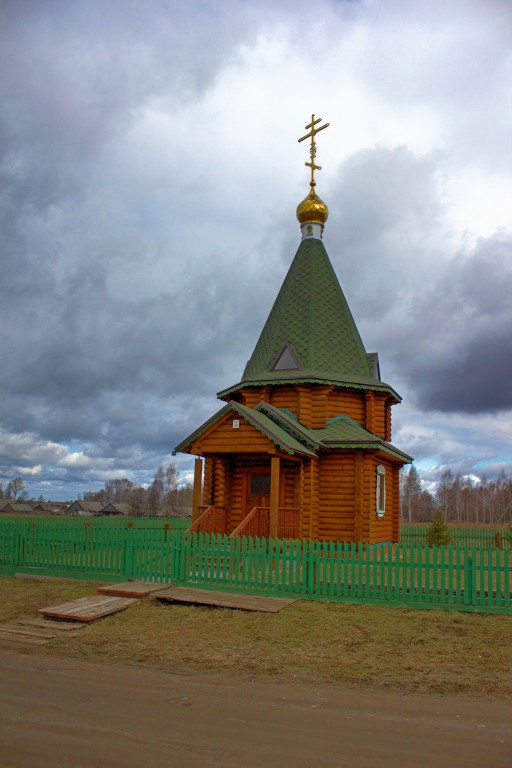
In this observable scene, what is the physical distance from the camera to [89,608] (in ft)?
37.9

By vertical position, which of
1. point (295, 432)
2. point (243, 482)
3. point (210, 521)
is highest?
point (295, 432)

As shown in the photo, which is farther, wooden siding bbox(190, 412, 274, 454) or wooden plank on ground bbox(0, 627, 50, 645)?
wooden siding bbox(190, 412, 274, 454)

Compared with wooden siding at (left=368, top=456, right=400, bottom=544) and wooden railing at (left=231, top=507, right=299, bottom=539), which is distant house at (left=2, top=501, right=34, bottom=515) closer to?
wooden siding at (left=368, top=456, right=400, bottom=544)

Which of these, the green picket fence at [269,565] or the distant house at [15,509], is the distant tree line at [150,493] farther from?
the green picket fence at [269,565]

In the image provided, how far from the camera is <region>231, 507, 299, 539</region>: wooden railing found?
55.2 ft

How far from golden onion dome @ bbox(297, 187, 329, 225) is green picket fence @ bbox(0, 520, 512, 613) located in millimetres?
15272

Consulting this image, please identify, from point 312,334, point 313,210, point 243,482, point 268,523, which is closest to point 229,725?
point 268,523

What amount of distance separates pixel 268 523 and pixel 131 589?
226 inches

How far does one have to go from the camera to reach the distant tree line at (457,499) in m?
104

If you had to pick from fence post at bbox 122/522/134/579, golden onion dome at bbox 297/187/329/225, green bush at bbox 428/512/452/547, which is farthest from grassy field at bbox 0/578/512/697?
golden onion dome at bbox 297/187/329/225

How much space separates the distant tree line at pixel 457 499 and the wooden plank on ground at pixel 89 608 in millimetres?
93605

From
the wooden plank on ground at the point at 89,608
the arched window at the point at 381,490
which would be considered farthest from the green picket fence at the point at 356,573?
the arched window at the point at 381,490

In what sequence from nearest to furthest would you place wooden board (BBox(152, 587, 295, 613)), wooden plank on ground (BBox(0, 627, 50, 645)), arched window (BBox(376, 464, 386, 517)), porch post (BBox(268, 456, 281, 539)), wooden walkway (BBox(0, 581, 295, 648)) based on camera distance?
wooden plank on ground (BBox(0, 627, 50, 645))
wooden walkway (BBox(0, 581, 295, 648))
wooden board (BBox(152, 587, 295, 613))
porch post (BBox(268, 456, 281, 539))
arched window (BBox(376, 464, 386, 517))

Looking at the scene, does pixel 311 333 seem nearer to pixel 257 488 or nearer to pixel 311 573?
pixel 257 488
